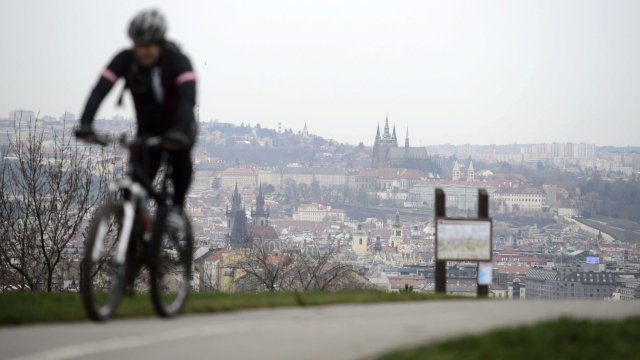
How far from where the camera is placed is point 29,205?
32438 mm

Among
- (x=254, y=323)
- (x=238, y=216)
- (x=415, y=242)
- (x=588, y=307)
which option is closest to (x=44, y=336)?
(x=254, y=323)

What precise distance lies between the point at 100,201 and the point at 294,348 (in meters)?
33.1

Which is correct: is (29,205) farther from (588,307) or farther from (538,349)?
(538,349)

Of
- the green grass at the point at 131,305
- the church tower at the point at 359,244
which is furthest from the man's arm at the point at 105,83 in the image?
the church tower at the point at 359,244

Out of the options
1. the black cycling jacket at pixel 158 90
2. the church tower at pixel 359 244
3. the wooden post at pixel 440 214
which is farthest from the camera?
the church tower at pixel 359 244

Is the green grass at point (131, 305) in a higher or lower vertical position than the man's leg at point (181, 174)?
lower

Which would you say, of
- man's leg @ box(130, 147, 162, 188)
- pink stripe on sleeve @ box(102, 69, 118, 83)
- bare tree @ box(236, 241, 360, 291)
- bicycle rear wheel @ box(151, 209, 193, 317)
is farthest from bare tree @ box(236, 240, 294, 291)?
man's leg @ box(130, 147, 162, 188)

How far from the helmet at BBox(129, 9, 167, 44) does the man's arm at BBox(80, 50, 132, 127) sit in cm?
27

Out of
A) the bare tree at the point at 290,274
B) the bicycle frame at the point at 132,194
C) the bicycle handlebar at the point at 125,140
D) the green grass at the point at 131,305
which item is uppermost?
the bicycle handlebar at the point at 125,140

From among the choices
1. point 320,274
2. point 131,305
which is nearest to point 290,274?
point 320,274

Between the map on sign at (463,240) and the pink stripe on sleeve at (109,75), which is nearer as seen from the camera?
the pink stripe on sleeve at (109,75)

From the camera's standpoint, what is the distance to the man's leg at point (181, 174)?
6.99 metres

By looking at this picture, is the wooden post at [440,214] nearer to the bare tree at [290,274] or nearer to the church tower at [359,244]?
the bare tree at [290,274]

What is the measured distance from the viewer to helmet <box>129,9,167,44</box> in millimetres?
6605
